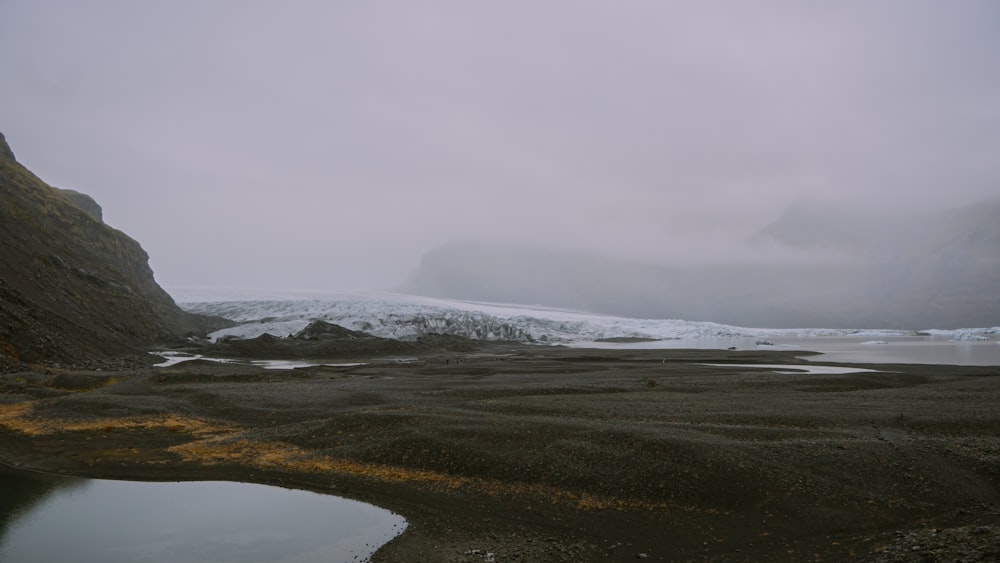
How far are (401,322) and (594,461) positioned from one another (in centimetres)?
6652

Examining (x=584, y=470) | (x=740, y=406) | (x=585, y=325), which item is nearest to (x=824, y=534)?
(x=584, y=470)

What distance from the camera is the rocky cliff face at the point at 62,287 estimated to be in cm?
3045

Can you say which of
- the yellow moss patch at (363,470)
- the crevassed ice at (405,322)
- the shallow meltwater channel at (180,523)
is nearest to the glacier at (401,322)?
the crevassed ice at (405,322)

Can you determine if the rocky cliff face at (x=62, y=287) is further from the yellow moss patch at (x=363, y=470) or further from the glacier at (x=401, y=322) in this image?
the yellow moss patch at (x=363, y=470)

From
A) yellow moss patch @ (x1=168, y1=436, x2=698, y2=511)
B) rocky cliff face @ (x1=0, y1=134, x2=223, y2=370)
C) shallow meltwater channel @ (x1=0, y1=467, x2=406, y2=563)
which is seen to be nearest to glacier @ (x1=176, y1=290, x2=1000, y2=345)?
rocky cliff face @ (x1=0, y1=134, x2=223, y2=370)

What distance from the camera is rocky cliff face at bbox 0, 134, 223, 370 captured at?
30.5m

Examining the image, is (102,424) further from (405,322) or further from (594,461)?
(405,322)

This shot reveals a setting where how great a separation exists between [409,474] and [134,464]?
607 centimetres

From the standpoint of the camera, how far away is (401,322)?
76250 mm

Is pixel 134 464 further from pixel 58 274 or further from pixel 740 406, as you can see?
pixel 58 274

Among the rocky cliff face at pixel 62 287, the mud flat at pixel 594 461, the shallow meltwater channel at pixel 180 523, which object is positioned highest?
the rocky cliff face at pixel 62 287

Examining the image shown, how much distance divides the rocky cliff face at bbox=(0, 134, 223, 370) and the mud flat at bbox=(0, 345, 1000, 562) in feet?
35.8

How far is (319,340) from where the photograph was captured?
54594 millimetres

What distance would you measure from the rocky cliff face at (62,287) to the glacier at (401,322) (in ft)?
38.3
